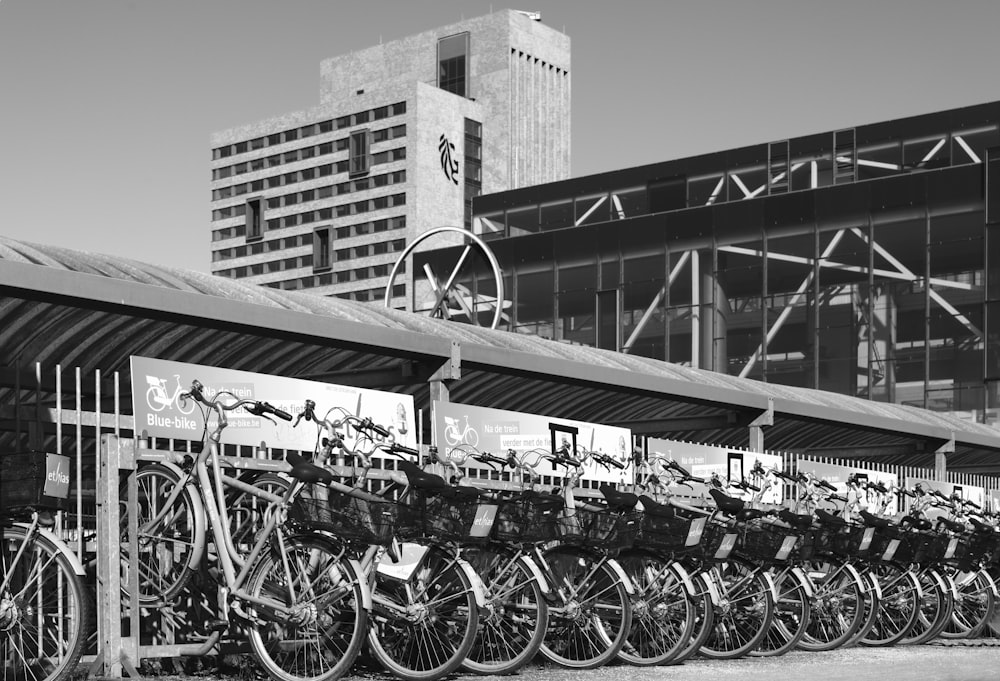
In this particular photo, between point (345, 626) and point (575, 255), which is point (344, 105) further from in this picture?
point (345, 626)

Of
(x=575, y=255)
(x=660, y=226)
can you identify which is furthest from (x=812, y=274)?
(x=575, y=255)

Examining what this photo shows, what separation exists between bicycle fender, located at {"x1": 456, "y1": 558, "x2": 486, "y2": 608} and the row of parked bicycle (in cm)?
1

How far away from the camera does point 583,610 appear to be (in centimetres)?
816

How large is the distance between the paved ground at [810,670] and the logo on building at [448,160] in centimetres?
9618

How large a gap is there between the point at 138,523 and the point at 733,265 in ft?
109

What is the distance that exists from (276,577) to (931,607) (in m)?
5.88

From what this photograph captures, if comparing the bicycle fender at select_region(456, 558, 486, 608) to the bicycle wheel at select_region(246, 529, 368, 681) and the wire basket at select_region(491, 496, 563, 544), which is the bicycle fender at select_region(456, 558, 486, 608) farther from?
the bicycle wheel at select_region(246, 529, 368, 681)

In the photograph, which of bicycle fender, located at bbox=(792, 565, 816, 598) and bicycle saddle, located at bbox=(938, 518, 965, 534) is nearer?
bicycle fender, located at bbox=(792, 565, 816, 598)

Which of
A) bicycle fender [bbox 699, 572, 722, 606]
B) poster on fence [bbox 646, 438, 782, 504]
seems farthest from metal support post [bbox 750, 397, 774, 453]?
bicycle fender [bbox 699, 572, 722, 606]

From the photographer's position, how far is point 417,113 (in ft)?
335

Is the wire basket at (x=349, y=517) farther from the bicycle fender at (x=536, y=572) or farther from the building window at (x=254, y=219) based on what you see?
the building window at (x=254, y=219)

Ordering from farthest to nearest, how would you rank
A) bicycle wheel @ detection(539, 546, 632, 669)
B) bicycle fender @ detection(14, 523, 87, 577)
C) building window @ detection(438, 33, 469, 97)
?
building window @ detection(438, 33, 469, 97), bicycle wheel @ detection(539, 546, 632, 669), bicycle fender @ detection(14, 523, 87, 577)

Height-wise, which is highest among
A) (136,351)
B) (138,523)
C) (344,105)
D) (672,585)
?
(344,105)

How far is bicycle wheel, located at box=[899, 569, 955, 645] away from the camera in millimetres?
10586
